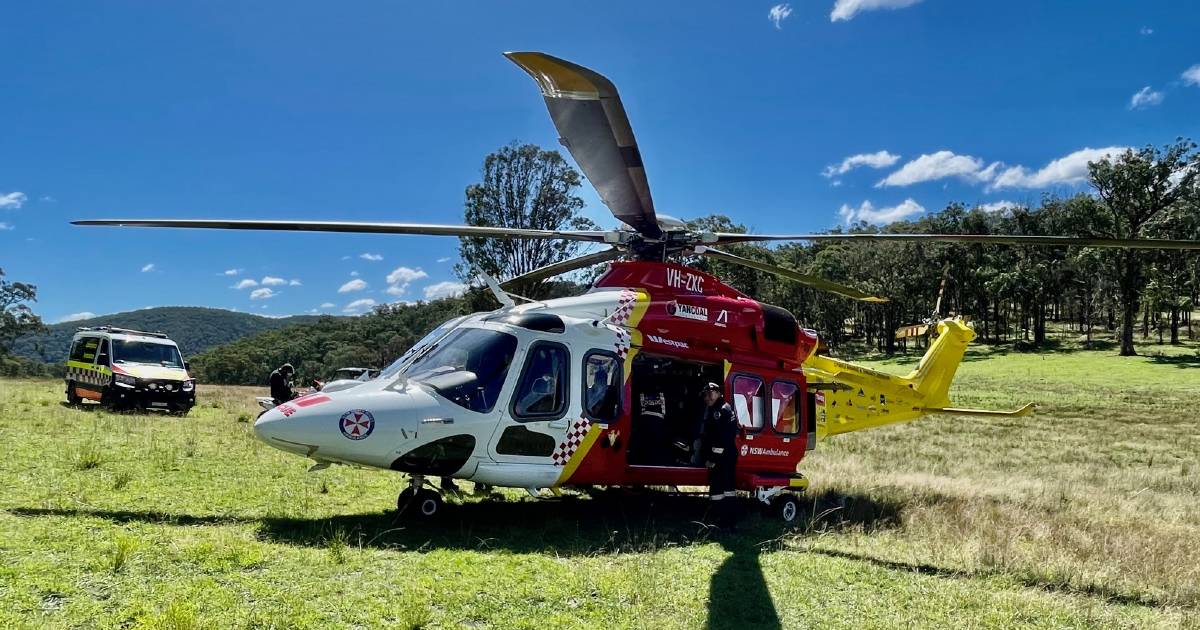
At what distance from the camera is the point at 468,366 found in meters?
7.40

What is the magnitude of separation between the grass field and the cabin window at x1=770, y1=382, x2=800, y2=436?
1.16 meters

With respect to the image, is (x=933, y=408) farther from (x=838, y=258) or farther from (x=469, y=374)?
(x=838, y=258)

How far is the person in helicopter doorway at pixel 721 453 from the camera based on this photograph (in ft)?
26.6

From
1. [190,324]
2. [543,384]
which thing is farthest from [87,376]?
Result: [190,324]

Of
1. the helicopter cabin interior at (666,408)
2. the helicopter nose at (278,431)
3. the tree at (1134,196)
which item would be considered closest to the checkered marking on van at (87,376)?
the helicopter nose at (278,431)

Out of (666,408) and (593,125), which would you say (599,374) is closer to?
(666,408)

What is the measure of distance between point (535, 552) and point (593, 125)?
384cm

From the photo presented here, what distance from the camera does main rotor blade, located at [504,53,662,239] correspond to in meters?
Answer: 4.71

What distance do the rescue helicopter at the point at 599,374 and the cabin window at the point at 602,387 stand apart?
16mm

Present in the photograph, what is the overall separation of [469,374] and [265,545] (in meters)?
2.44

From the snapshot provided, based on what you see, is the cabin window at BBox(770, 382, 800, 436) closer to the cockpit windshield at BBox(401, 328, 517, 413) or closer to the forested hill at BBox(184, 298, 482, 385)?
the cockpit windshield at BBox(401, 328, 517, 413)

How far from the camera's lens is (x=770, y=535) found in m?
8.20

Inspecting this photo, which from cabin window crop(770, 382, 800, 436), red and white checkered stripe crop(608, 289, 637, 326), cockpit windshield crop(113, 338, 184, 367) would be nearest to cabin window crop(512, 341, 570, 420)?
red and white checkered stripe crop(608, 289, 637, 326)

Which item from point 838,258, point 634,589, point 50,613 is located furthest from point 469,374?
point 838,258
